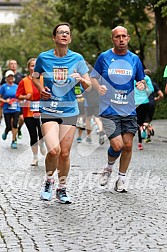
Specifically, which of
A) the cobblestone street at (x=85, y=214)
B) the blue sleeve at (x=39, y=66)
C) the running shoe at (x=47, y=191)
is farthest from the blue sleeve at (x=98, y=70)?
the running shoe at (x=47, y=191)

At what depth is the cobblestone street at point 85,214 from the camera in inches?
244

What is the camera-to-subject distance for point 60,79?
328 inches

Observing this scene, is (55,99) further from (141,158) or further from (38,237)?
(141,158)

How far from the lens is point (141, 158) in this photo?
48.0ft

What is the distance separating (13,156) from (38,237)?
8694mm

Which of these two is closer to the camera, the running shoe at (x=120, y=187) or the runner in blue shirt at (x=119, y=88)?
the runner in blue shirt at (x=119, y=88)

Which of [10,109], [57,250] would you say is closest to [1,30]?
[10,109]

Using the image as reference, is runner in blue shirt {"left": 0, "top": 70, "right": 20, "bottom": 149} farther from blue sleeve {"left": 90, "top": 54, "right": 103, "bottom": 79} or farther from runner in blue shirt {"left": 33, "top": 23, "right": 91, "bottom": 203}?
runner in blue shirt {"left": 33, "top": 23, "right": 91, "bottom": 203}

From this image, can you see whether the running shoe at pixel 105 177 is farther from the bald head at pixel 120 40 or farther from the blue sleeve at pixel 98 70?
the bald head at pixel 120 40

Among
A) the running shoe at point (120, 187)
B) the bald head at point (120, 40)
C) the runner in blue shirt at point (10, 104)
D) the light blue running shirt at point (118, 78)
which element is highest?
the bald head at point (120, 40)

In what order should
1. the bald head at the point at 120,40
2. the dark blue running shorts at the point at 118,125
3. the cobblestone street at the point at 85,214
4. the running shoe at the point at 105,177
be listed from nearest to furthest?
the cobblestone street at the point at 85,214, the bald head at the point at 120,40, the dark blue running shorts at the point at 118,125, the running shoe at the point at 105,177

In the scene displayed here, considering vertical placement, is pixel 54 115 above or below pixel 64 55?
below

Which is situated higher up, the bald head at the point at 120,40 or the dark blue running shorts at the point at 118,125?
the bald head at the point at 120,40

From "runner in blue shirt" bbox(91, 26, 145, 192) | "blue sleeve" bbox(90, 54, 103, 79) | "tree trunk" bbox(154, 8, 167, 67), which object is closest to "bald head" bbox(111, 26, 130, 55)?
"runner in blue shirt" bbox(91, 26, 145, 192)
